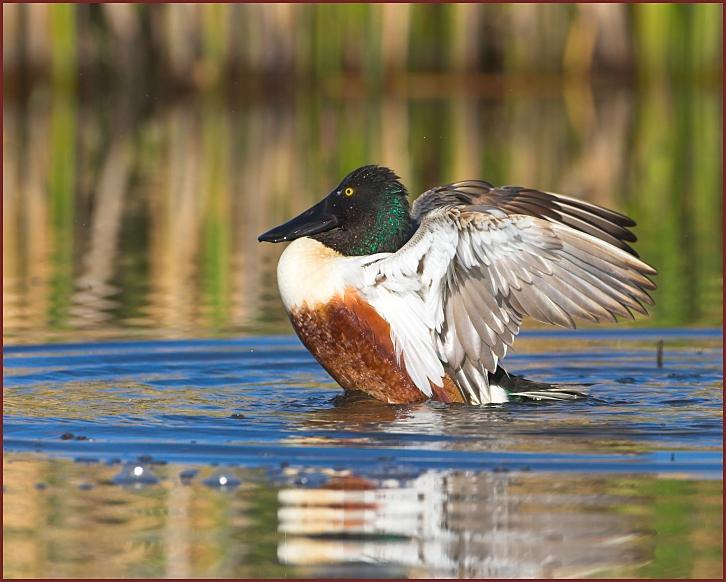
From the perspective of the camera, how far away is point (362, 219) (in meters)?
6.86

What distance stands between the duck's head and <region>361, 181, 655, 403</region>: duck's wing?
0.34m

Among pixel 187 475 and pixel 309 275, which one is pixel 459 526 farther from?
pixel 309 275

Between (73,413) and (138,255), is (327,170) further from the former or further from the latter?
(73,413)

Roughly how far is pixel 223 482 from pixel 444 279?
1788mm

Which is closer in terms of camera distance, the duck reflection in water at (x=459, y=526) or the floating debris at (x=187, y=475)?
the duck reflection in water at (x=459, y=526)

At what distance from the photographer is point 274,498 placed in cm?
466

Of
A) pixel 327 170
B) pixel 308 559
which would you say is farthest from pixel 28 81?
pixel 308 559

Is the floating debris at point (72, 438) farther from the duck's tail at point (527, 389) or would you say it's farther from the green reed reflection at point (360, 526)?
the duck's tail at point (527, 389)

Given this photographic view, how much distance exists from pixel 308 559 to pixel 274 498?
0.59 metres

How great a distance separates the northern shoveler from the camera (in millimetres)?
6188

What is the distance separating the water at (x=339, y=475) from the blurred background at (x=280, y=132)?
136 centimetres

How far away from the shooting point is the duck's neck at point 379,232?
6.82 m

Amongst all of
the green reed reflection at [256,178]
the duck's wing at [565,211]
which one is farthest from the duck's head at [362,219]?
the green reed reflection at [256,178]

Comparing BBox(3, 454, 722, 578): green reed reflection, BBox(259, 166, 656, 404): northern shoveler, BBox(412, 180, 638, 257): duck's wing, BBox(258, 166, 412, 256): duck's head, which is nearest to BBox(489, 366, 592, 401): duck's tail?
BBox(259, 166, 656, 404): northern shoveler
